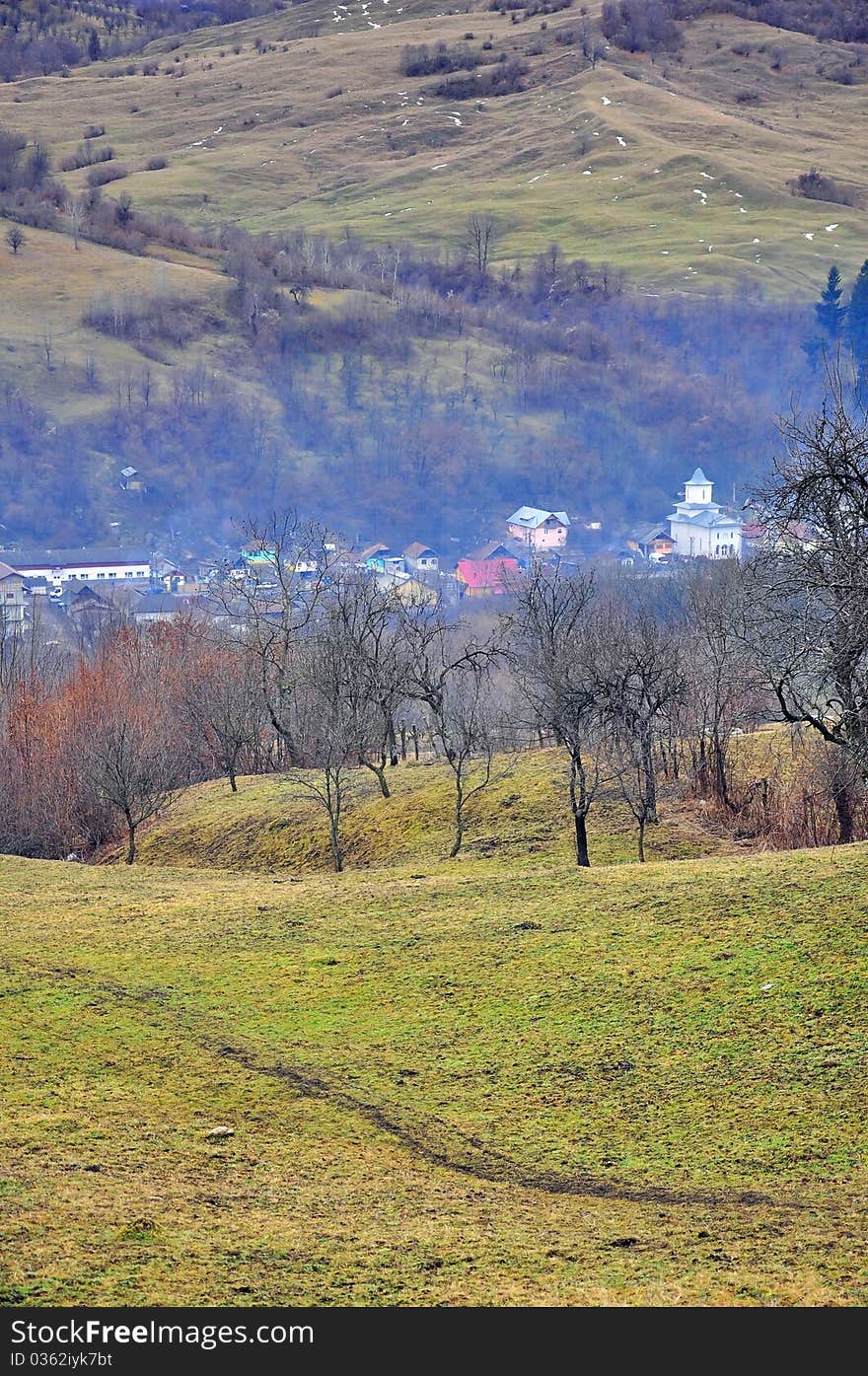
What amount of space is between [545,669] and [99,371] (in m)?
169

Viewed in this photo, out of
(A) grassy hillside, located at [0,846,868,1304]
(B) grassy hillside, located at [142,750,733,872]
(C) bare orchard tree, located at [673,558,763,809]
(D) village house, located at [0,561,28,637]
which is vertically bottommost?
(D) village house, located at [0,561,28,637]

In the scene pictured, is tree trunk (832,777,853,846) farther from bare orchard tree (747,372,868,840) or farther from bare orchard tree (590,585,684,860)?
bare orchard tree (747,372,868,840)

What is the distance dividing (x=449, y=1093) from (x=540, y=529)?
15727 cm

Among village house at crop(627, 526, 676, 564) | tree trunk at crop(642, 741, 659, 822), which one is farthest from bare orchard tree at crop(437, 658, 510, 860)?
village house at crop(627, 526, 676, 564)

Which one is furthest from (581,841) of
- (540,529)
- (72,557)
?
(540,529)

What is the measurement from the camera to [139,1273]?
11594 mm

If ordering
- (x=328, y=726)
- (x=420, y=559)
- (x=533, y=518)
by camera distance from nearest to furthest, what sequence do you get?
(x=328, y=726) < (x=420, y=559) < (x=533, y=518)

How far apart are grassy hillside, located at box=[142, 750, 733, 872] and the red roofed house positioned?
97.7 m

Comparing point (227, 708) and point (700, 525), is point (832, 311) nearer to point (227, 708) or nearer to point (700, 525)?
point (700, 525)

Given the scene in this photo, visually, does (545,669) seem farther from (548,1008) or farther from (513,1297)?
(513,1297)

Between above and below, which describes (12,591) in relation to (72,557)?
above

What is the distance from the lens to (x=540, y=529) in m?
172

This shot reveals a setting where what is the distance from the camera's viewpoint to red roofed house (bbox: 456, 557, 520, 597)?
146 metres

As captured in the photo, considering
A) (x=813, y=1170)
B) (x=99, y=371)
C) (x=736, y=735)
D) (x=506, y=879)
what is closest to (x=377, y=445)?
(x=99, y=371)
